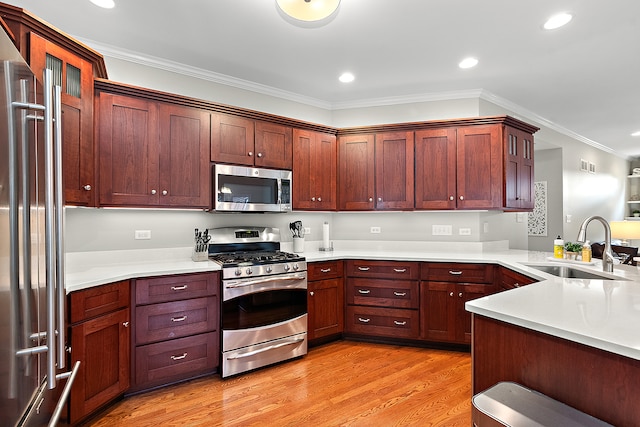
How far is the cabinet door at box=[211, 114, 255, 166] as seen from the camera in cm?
300

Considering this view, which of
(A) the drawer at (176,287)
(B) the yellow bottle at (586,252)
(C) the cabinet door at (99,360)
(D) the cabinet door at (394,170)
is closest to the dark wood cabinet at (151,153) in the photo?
(A) the drawer at (176,287)

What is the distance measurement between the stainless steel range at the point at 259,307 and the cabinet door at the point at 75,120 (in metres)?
1.11

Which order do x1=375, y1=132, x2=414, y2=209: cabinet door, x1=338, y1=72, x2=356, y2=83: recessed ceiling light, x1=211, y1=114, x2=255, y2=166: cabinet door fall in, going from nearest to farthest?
x1=211, y1=114, x2=255, y2=166: cabinet door < x1=338, y1=72, x2=356, y2=83: recessed ceiling light < x1=375, y1=132, x2=414, y2=209: cabinet door

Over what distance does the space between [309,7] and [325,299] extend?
7.99ft

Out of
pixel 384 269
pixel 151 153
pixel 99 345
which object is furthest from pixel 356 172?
pixel 99 345

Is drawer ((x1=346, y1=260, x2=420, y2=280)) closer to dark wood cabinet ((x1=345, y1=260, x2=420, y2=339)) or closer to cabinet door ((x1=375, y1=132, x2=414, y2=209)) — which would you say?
dark wood cabinet ((x1=345, y1=260, x2=420, y2=339))

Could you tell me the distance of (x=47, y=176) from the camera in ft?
3.19

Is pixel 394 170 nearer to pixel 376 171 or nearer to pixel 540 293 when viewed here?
pixel 376 171

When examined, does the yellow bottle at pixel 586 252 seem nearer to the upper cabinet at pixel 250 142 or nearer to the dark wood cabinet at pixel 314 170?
the dark wood cabinet at pixel 314 170

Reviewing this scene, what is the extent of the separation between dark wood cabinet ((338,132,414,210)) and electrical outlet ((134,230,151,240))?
1.97m

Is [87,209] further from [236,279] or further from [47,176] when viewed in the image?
[47,176]

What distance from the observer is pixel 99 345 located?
2.09 m

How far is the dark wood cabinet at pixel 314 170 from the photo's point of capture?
11.5 feet

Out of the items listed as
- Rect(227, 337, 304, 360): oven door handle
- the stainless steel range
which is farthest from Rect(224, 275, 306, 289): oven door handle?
Rect(227, 337, 304, 360): oven door handle
